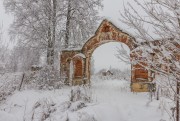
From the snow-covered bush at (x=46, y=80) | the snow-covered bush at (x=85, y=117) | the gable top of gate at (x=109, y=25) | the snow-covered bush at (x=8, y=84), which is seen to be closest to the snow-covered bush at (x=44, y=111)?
the snow-covered bush at (x=85, y=117)

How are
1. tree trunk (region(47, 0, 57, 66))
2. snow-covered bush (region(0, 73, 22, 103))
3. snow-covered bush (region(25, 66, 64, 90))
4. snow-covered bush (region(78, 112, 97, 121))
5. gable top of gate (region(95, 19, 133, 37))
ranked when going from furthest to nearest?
tree trunk (region(47, 0, 57, 66)) → snow-covered bush (region(25, 66, 64, 90)) → gable top of gate (region(95, 19, 133, 37)) → snow-covered bush (region(0, 73, 22, 103)) → snow-covered bush (region(78, 112, 97, 121))

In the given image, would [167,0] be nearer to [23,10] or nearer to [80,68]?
[80,68]

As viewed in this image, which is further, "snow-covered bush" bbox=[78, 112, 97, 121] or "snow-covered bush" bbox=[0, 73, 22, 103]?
"snow-covered bush" bbox=[0, 73, 22, 103]

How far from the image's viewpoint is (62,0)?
23438 mm

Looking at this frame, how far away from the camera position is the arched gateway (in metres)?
18.2

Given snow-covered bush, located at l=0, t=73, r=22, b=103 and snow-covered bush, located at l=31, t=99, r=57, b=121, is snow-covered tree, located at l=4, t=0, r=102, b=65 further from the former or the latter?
snow-covered bush, located at l=31, t=99, r=57, b=121

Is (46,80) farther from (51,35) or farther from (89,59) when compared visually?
(51,35)

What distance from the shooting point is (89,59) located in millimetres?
21281

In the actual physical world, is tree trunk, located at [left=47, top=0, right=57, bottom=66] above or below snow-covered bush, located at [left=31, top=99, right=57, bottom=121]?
above

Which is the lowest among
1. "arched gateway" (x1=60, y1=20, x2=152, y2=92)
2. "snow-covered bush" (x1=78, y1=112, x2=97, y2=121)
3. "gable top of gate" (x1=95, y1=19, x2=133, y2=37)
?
"snow-covered bush" (x1=78, y1=112, x2=97, y2=121)

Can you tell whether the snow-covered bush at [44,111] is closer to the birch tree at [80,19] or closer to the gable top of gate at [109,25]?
the gable top of gate at [109,25]

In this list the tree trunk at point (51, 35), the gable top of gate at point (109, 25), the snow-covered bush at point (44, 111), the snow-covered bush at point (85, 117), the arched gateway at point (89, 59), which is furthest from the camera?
the tree trunk at point (51, 35)

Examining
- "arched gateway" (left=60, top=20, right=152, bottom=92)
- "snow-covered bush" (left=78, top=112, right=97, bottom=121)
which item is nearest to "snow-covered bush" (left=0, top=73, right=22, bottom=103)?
"arched gateway" (left=60, top=20, right=152, bottom=92)

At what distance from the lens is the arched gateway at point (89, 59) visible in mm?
18250
